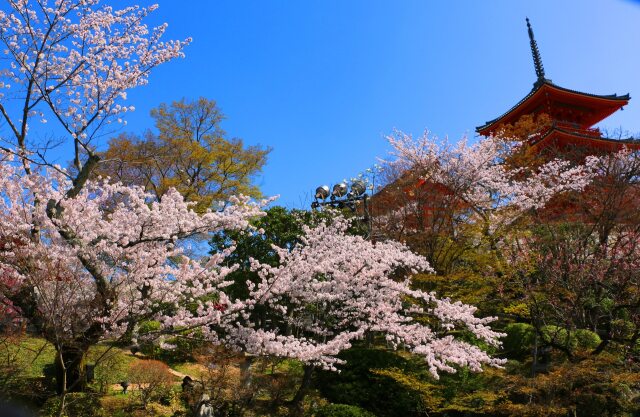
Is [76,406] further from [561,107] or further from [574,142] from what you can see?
[561,107]

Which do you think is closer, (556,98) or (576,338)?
(576,338)

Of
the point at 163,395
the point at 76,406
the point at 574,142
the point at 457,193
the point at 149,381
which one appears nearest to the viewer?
the point at 76,406

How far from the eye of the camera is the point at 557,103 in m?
28.4

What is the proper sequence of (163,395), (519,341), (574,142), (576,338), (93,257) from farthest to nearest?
(574,142) < (519,341) < (576,338) < (163,395) < (93,257)

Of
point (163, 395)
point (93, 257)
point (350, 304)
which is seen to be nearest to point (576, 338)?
point (350, 304)

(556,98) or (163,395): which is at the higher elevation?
(556,98)

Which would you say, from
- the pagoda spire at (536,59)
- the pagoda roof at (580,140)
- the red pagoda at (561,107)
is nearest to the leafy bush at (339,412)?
the pagoda roof at (580,140)

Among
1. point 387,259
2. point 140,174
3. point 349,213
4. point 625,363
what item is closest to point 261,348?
point 387,259

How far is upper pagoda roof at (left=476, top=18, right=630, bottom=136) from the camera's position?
27391mm

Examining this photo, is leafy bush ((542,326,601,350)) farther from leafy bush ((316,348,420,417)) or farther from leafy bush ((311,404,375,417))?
leafy bush ((311,404,375,417))

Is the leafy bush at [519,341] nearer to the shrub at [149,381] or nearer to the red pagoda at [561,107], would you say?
the shrub at [149,381]

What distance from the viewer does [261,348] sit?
8.79m

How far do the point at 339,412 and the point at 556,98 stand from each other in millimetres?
25360

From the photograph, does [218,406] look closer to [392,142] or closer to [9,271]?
[9,271]
